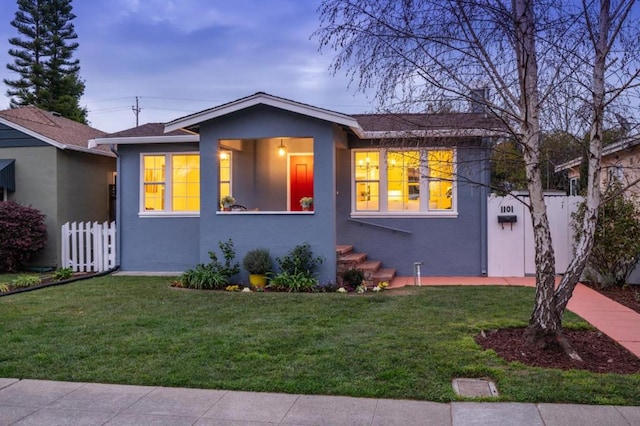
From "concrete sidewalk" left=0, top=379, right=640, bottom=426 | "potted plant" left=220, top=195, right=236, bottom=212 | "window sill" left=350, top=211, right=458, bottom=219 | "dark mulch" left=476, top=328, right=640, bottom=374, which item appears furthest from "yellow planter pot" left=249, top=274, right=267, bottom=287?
"concrete sidewalk" left=0, top=379, right=640, bottom=426

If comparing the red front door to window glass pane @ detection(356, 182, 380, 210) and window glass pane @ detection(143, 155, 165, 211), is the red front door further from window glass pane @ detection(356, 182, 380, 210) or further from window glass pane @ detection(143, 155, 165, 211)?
window glass pane @ detection(143, 155, 165, 211)

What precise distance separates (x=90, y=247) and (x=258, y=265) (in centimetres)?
511

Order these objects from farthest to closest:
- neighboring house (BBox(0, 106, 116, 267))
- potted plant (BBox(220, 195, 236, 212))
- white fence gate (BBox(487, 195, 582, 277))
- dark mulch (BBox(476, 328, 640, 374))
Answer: neighboring house (BBox(0, 106, 116, 267)) → white fence gate (BBox(487, 195, 582, 277)) → potted plant (BBox(220, 195, 236, 212)) → dark mulch (BBox(476, 328, 640, 374))

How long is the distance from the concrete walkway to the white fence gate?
7991mm

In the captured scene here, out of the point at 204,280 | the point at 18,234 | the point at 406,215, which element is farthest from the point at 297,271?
the point at 18,234

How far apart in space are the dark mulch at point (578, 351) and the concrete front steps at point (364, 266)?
424 cm

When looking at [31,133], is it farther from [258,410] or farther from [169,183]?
[258,410]

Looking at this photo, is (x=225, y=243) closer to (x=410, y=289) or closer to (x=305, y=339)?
(x=410, y=289)

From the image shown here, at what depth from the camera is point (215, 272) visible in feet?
35.4

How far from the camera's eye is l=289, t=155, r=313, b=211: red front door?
13656 mm

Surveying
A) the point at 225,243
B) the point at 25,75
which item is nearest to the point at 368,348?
the point at 225,243

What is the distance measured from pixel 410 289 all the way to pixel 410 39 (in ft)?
17.9

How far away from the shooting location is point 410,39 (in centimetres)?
605

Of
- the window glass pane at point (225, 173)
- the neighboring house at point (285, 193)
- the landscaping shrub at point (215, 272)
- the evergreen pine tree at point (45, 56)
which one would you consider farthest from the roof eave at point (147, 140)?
the evergreen pine tree at point (45, 56)
